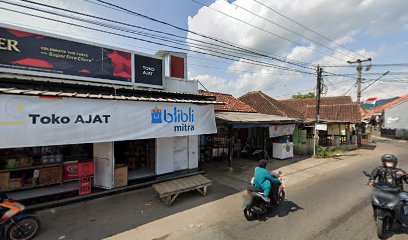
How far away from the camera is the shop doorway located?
9.06 m

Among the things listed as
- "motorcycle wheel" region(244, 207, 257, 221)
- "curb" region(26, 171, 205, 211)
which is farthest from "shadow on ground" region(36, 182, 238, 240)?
"motorcycle wheel" region(244, 207, 257, 221)

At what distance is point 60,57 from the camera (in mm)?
6441

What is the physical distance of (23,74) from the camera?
5.80m

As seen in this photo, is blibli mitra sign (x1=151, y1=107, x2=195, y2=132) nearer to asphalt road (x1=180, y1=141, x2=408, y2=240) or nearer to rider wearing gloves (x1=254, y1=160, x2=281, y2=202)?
rider wearing gloves (x1=254, y1=160, x2=281, y2=202)

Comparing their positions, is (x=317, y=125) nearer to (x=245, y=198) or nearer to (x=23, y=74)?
(x=245, y=198)

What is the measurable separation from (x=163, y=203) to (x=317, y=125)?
12878 millimetres

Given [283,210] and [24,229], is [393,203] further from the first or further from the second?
[24,229]

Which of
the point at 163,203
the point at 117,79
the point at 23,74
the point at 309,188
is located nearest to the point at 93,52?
the point at 117,79

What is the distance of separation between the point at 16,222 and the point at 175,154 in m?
5.54

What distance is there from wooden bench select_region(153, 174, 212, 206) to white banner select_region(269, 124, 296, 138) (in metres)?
6.47

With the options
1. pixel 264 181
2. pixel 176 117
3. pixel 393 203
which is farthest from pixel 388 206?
pixel 176 117

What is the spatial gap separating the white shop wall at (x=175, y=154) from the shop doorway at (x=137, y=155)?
417mm

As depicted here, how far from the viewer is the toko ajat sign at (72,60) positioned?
18.8 feet

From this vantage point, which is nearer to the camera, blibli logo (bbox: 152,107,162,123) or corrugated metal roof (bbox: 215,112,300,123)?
blibli logo (bbox: 152,107,162,123)
